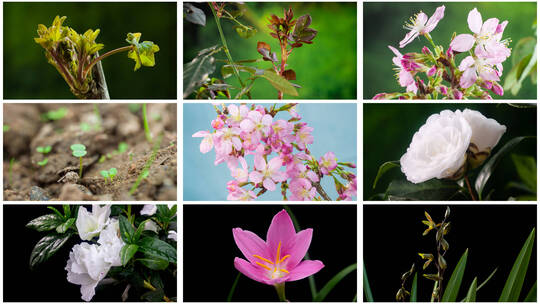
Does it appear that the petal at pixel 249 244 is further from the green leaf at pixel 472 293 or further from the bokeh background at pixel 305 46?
the green leaf at pixel 472 293

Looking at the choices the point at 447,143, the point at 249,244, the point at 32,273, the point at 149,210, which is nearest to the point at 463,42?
the point at 447,143

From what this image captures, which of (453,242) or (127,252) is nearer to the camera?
(127,252)

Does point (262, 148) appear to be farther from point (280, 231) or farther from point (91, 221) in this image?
point (91, 221)

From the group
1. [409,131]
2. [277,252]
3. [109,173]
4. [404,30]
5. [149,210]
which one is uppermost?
[404,30]

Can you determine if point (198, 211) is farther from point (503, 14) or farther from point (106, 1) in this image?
point (503, 14)

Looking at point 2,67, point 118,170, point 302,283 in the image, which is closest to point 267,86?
point 118,170

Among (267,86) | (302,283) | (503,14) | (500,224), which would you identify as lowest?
(302,283)
